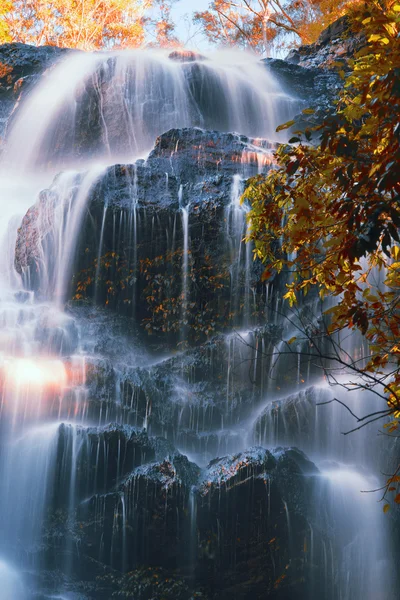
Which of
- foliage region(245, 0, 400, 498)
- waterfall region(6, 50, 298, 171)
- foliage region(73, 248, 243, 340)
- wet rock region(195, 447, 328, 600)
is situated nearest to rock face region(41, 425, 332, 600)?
wet rock region(195, 447, 328, 600)

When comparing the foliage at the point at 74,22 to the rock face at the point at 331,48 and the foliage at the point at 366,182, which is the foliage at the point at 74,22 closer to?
the rock face at the point at 331,48

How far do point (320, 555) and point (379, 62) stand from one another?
6.15 metres

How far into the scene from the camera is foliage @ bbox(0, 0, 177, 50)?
3094 cm

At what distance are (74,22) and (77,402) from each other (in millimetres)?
27588

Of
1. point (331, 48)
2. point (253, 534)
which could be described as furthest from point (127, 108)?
point (253, 534)

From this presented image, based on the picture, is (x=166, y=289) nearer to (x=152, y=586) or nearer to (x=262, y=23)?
(x=152, y=586)

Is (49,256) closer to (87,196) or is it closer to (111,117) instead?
(87,196)

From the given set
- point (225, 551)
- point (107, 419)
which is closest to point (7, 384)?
point (107, 419)

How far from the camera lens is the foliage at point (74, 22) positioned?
30938 mm

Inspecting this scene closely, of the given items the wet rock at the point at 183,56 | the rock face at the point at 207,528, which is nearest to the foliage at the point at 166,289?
the rock face at the point at 207,528

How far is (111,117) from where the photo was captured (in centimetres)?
1700

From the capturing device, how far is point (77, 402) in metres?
8.93

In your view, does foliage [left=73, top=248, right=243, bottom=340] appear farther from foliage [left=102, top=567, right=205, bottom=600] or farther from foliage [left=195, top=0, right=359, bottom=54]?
foliage [left=195, top=0, right=359, bottom=54]

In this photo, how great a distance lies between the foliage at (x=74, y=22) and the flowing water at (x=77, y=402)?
17182 mm
